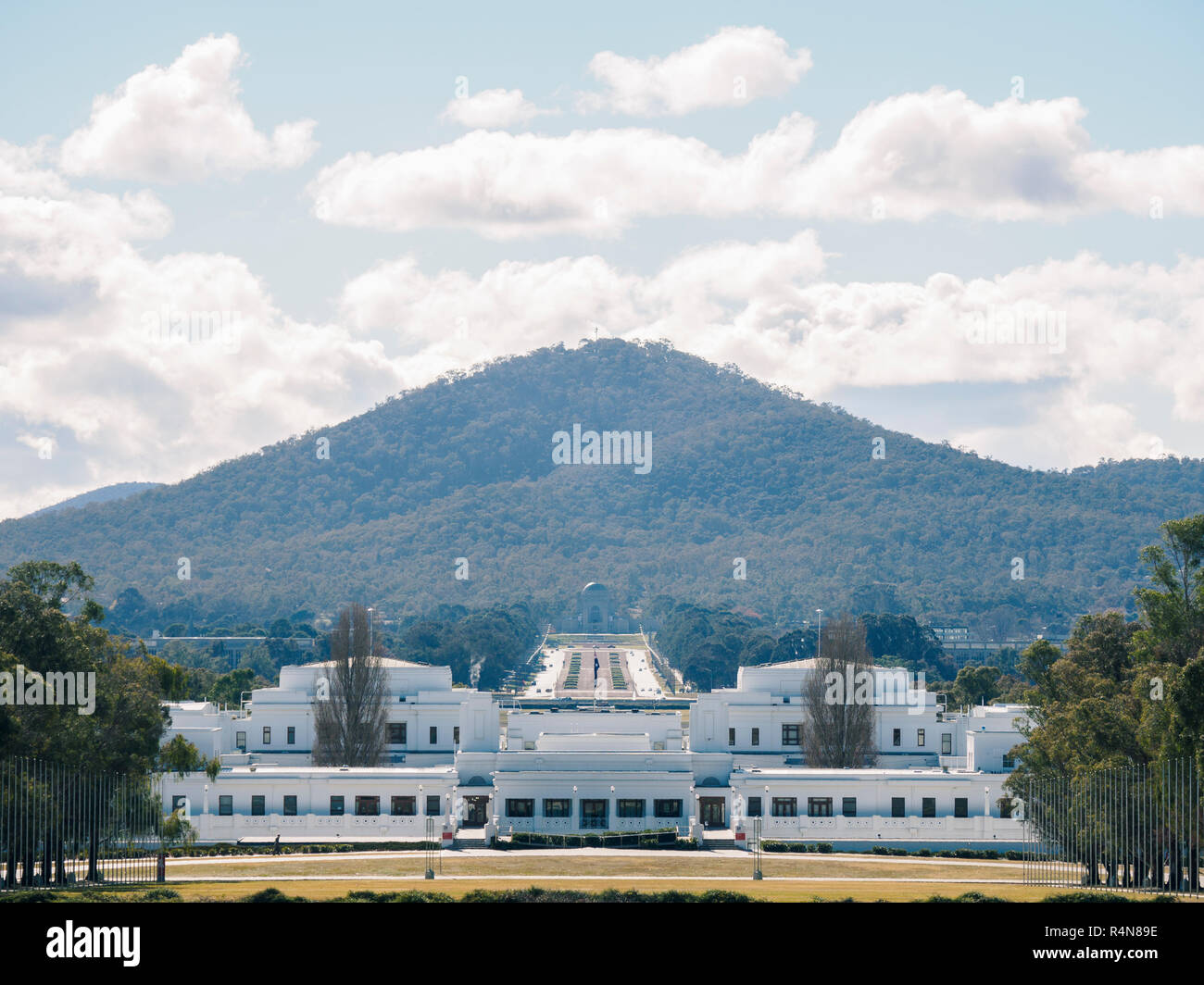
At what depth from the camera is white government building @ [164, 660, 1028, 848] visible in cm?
5569

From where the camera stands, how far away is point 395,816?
56.3 meters

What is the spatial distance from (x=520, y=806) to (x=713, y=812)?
7.88 m

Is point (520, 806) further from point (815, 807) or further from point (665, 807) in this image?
point (815, 807)

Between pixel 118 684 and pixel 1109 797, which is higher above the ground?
pixel 118 684

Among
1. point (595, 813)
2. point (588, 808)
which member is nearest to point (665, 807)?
point (595, 813)

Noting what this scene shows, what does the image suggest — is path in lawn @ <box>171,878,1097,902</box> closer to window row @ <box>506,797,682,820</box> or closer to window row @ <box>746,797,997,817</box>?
window row @ <box>506,797,682,820</box>

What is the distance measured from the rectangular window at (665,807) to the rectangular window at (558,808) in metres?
3.33

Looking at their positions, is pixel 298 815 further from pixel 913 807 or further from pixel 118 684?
pixel 913 807

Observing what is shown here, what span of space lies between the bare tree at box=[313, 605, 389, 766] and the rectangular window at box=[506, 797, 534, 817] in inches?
486

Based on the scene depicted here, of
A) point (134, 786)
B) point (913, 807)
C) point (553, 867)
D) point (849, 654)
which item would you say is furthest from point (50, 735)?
point (849, 654)

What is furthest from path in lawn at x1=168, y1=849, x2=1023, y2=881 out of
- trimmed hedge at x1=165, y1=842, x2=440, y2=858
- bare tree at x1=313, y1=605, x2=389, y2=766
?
bare tree at x1=313, y1=605, x2=389, y2=766

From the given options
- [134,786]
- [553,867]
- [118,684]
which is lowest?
[553,867]

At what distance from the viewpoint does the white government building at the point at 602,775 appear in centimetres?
5569
